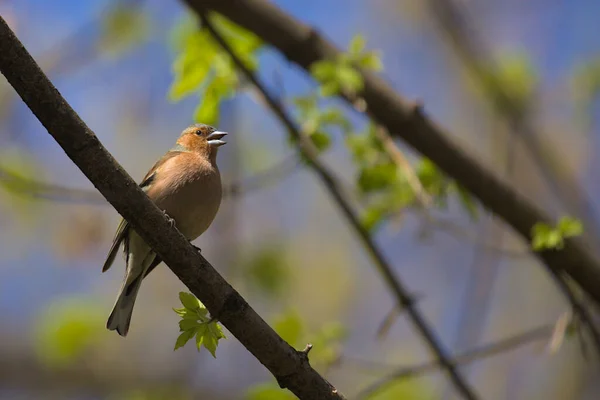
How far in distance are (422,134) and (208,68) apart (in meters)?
1.67

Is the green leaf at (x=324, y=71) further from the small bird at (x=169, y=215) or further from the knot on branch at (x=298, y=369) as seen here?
the knot on branch at (x=298, y=369)

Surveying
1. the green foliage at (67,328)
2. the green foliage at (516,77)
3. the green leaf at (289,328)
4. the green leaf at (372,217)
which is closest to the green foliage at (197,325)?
the green leaf at (289,328)

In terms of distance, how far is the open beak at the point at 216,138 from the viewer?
224 inches

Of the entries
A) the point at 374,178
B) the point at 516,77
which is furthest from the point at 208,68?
the point at 516,77

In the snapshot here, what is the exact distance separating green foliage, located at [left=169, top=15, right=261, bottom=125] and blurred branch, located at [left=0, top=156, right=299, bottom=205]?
0.55 m

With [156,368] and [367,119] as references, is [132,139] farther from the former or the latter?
[367,119]

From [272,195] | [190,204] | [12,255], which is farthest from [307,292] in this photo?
[190,204]

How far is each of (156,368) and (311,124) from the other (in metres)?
6.13

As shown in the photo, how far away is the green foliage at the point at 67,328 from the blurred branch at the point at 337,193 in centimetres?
324

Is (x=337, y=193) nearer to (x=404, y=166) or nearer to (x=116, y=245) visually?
(x=404, y=166)

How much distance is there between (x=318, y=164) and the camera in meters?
5.24

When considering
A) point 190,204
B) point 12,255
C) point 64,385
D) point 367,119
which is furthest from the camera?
point 12,255

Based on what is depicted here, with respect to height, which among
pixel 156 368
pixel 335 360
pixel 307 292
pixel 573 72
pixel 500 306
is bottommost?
pixel 335 360

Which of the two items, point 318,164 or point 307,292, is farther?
point 307,292
